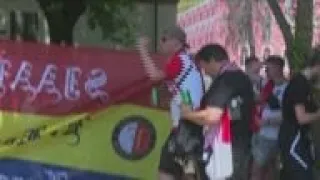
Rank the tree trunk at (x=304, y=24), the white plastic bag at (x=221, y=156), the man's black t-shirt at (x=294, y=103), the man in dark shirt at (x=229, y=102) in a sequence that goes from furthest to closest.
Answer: the tree trunk at (x=304, y=24)
the man's black t-shirt at (x=294, y=103)
the white plastic bag at (x=221, y=156)
the man in dark shirt at (x=229, y=102)

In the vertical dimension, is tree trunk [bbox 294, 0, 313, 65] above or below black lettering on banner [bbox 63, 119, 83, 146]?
above

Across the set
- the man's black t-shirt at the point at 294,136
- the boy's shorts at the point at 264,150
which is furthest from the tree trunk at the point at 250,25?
the man's black t-shirt at the point at 294,136

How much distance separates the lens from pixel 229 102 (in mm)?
6801

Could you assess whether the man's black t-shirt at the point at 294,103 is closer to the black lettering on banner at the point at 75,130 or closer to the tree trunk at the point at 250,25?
the black lettering on banner at the point at 75,130

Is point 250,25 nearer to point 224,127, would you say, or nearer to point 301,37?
point 301,37

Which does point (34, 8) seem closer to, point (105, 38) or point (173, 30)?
point (105, 38)

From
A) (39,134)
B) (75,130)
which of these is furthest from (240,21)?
(39,134)

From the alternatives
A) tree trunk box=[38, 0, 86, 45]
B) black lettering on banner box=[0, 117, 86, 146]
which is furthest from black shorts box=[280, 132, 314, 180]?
tree trunk box=[38, 0, 86, 45]

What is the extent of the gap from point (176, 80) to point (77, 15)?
23.9 ft

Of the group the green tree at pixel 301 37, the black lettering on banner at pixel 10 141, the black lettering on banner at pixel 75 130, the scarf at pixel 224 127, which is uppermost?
the green tree at pixel 301 37

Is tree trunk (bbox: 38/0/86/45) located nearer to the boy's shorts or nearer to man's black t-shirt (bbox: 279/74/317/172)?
the boy's shorts

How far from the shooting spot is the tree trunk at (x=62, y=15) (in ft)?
46.6

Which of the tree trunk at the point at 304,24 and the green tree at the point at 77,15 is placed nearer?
the tree trunk at the point at 304,24

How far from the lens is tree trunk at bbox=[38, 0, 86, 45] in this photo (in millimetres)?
14219
